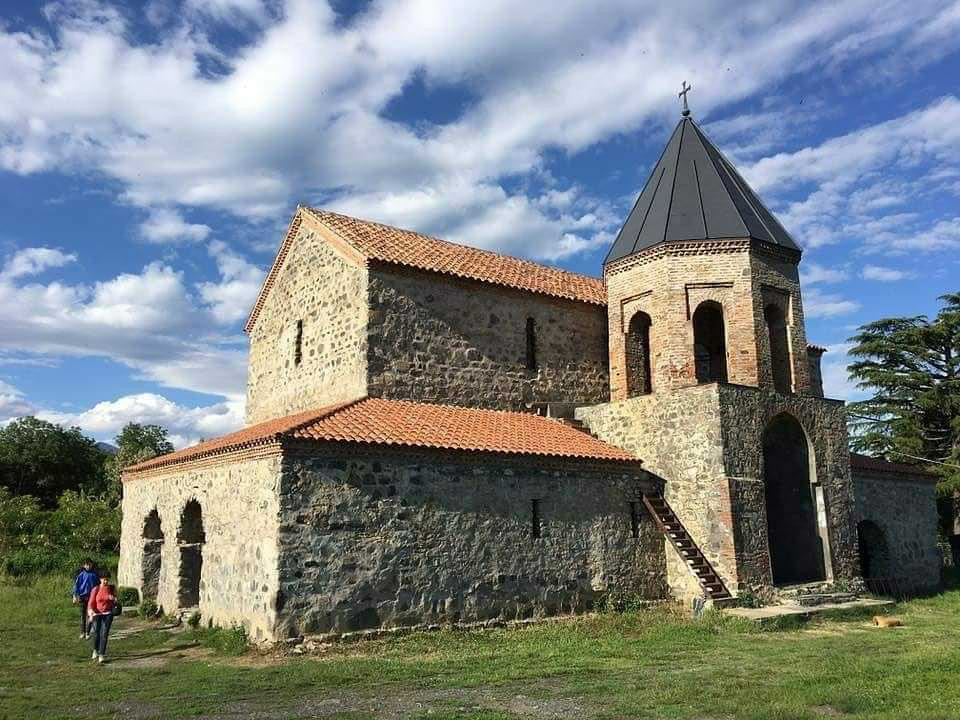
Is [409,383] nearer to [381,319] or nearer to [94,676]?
[381,319]

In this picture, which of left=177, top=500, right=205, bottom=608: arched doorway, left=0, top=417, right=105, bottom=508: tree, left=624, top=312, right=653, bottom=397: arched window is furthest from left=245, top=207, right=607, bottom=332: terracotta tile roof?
left=0, top=417, right=105, bottom=508: tree

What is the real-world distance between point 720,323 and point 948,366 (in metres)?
17.3

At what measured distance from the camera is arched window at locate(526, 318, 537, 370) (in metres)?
18.2

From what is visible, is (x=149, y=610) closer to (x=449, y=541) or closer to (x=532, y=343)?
(x=449, y=541)

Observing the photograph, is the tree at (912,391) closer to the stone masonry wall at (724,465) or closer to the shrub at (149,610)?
the stone masonry wall at (724,465)

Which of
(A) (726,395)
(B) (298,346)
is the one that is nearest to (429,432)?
(B) (298,346)

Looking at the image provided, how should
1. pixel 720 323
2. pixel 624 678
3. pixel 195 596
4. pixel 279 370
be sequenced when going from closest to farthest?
pixel 624 678 → pixel 195 596 → pixel 279 370 → pixel 720 323

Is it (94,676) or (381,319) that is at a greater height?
(381,319)

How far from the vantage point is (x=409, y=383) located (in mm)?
16094

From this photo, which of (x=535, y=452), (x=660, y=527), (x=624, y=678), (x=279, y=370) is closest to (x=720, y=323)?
(x=660, y=527)

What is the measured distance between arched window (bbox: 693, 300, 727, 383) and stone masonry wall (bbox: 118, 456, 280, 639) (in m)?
12.6

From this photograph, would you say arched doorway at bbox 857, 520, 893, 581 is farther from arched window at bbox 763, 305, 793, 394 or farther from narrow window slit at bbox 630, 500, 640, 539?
narrow window slit at bbox 630, 500, 640, 539

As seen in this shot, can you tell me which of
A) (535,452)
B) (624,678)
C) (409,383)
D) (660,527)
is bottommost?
(624,678)

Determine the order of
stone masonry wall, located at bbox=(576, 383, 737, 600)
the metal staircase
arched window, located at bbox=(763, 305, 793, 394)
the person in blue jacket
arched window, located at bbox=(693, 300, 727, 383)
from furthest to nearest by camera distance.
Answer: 1. arched window, located at bbox=(693, 300, 727, 383)
2. arched window, located at bbox=(763, 305, 793, 394)
3. stone masonry wall, located at bbox=(576, 383, 737, 600)
4. the metal staircase
5. the person in blue jacket
